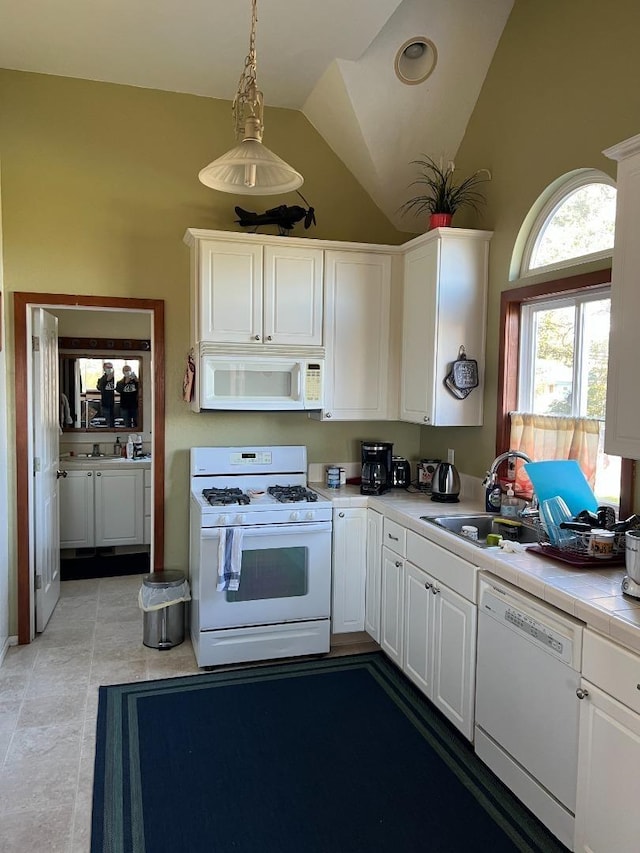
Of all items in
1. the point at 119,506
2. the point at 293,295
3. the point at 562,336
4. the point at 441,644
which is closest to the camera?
the point at 441,644

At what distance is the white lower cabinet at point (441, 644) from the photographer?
2582 mm

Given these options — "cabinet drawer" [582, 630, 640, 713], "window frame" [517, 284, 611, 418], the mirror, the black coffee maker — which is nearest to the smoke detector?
"window frame" [517, 284, 611, 418]

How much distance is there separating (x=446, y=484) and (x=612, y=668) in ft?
5.78

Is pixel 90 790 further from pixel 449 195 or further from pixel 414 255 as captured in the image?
pixel 449 195

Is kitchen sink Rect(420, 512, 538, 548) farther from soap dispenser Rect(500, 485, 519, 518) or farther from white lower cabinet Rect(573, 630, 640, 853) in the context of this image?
white lower cabinet Rect(573, 630, 640, 853)

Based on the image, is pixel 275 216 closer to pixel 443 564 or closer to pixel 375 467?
pixel 375 467

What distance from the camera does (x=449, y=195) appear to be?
11.5ft

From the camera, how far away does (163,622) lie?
144 inches

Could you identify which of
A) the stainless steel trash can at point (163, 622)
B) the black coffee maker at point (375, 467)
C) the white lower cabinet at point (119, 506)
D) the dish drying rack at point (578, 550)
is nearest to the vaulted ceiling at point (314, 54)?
the black coffee maker at point (375, 467)

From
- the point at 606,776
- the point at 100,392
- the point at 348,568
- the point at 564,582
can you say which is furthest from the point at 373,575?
the point at 100,392

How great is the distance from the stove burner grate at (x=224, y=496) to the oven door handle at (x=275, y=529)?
0.15 m

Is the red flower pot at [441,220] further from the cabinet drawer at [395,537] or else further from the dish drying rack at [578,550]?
the dish drying rack at [578,550]

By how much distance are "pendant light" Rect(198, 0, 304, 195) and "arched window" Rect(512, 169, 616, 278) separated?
1416 millimetres

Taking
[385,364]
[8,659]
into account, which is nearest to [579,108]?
[385,364]
